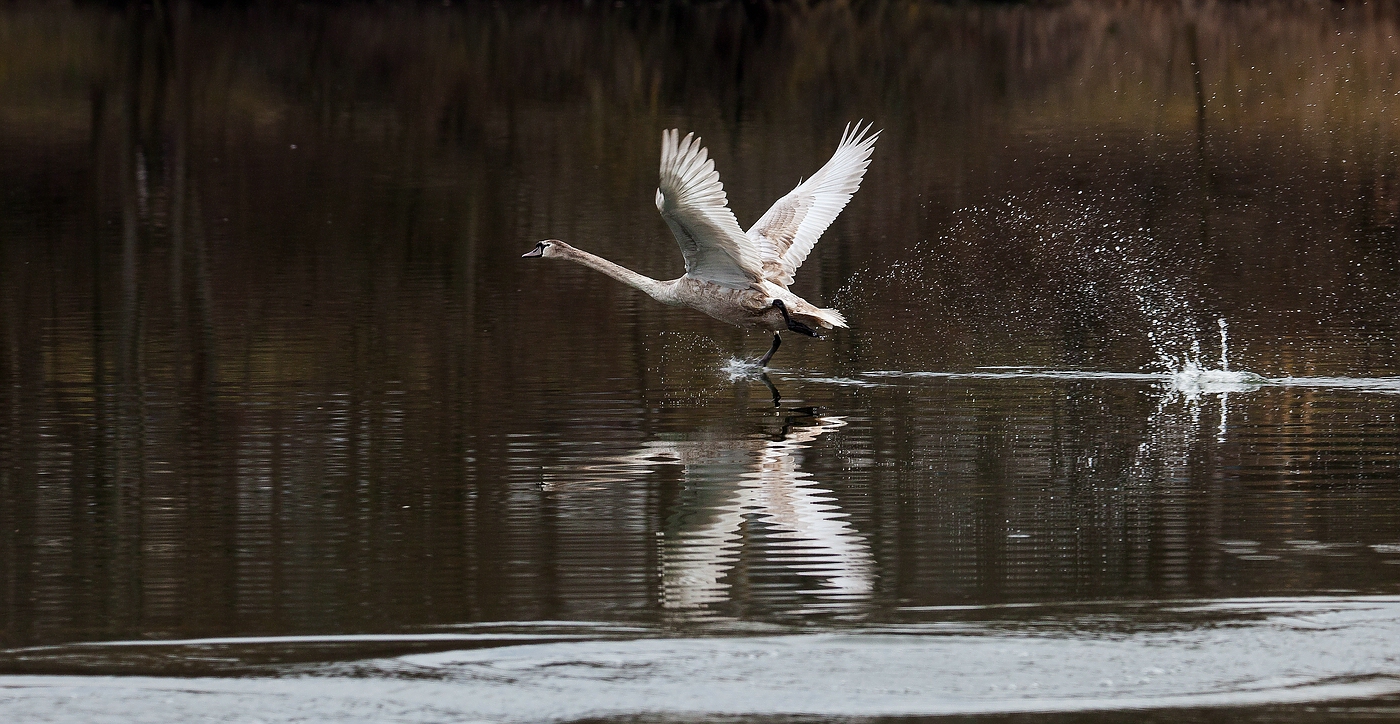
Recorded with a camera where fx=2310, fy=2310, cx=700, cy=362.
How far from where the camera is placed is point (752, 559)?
32.1 ft

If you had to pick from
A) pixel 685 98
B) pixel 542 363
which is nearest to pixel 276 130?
pixel 685 98

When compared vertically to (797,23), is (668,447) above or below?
below

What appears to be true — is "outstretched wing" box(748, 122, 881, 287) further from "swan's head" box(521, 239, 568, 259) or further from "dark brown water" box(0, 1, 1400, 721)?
"swan's head" box(521, 239, 568, 259)

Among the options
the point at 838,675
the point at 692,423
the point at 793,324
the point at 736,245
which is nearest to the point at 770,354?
the point at 793,324

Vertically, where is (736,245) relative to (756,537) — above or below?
above

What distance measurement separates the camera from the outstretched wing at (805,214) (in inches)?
666

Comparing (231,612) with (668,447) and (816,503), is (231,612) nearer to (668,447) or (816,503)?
(816,503)

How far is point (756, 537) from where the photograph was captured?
10305mm

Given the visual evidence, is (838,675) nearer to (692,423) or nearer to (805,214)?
(692,423)

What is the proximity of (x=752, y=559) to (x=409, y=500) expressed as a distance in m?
2.24

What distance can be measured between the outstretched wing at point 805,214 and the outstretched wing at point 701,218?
1.69ft

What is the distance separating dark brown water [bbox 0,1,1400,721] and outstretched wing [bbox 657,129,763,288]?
758 millimetres

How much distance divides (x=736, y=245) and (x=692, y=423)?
2003 millimetres

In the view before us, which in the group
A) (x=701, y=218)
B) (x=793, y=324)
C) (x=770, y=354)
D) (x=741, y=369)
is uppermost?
(x=701, y=218)
